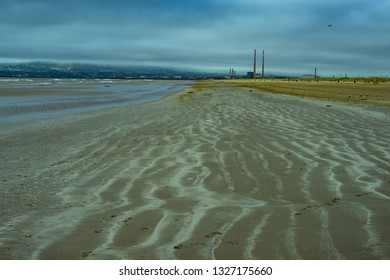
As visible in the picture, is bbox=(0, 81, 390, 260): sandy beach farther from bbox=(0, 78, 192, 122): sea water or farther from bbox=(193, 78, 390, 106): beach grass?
bbox=(193, 78, 390, 106): beach grass

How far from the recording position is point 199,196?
497 centimetres

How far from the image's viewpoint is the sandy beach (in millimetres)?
3484

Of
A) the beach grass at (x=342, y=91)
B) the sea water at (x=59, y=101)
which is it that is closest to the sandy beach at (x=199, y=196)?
the sea water at (x=59, y=101)

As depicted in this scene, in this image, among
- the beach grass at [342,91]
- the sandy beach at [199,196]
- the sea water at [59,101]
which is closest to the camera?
the sandy beach at [199,196]

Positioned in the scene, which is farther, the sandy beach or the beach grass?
the beach grass

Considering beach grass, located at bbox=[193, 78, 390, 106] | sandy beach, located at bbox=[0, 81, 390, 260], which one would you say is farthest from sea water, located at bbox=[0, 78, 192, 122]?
beach grass, located at bbox=[193, 78, 390, 106]

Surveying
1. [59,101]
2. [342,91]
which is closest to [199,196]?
[59,101]

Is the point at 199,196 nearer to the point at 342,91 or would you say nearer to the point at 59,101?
the point at 59,101

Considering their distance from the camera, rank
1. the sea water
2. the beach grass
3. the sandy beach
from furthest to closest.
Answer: the beach grass < the sea water < the sandy beach

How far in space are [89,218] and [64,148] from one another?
480 cm

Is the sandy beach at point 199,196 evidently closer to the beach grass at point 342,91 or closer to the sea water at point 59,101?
the sea water at point 59,101

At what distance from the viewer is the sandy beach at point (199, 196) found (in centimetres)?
348

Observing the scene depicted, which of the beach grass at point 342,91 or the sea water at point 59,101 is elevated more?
the beach grass at point 342,91

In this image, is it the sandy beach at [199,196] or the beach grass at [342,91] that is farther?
the beach grass at [342,91]
